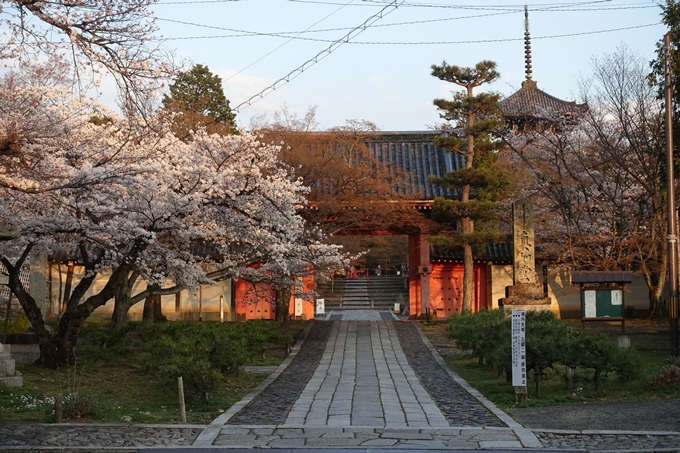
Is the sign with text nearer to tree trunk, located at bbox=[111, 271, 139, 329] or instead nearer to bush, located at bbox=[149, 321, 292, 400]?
bush, located at bbox=[149, 321, 292, 400]

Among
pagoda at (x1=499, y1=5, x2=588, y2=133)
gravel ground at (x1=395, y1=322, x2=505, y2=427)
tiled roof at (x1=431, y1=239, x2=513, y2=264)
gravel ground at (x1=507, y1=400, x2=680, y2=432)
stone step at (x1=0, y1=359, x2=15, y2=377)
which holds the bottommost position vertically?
gravel ground at (x1=395, y1=322, x2=505, y2=427)

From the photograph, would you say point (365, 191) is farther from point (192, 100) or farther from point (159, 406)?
point (159, 406)

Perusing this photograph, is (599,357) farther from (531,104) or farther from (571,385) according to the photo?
(531,104)

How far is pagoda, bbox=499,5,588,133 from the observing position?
105ft

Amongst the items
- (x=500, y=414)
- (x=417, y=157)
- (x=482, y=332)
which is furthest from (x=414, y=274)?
(x=500, y=414)

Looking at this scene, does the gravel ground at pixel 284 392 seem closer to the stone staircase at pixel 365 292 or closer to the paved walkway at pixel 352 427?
the paved walkway at pixel 352 427

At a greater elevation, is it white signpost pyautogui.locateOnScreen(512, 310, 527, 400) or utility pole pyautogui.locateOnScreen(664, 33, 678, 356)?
utility pole pyautogui.locateOnScreen(664, 33, 678, 356)

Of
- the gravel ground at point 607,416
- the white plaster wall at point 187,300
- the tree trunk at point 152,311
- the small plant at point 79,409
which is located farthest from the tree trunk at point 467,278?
the small plant at point 79,409

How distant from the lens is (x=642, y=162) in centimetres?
2345

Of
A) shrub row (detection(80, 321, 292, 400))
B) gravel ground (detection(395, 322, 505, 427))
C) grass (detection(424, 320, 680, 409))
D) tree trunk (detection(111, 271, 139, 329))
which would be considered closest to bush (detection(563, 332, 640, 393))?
grass (detection(424, 320, 680, 409))

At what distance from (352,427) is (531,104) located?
32.8 metres

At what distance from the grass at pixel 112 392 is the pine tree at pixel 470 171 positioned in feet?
39.9

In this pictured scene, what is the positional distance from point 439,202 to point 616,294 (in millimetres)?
6970

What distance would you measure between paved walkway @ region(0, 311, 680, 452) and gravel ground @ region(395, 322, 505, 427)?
0.02 m
